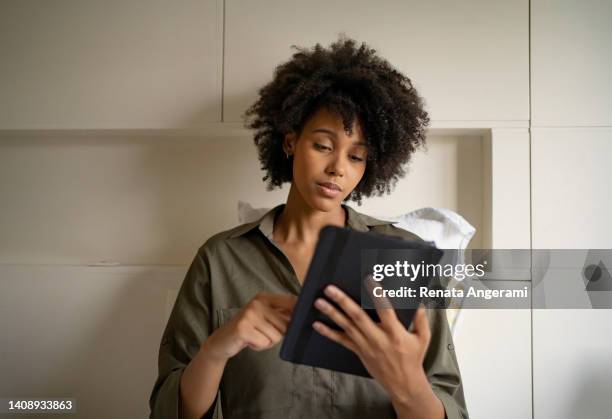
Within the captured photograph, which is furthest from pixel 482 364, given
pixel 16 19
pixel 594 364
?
pixel 16 19

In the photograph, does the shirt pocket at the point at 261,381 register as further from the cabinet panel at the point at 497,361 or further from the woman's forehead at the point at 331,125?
the cabinet panel at the point at 497,361

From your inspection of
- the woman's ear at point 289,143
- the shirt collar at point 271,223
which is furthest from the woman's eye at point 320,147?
the shirt collar at point 271,223

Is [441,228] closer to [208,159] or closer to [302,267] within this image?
[302,267]

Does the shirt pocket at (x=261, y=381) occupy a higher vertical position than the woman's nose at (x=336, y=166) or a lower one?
lower

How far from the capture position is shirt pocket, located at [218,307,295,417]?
933mm

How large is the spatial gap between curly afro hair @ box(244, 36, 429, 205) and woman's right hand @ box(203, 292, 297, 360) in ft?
1.29

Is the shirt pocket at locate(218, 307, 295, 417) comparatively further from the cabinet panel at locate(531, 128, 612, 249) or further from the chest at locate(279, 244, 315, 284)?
the cabinet panel at locate(531, 128, 612, 249)

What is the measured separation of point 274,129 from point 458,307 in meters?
0.69

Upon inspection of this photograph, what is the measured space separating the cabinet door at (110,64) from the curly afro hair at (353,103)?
0.36 meters

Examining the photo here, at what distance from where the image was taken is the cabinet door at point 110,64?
1.42 meters

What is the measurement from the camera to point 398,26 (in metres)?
1.39

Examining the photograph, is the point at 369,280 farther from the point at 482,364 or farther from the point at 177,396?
the point at 482,364

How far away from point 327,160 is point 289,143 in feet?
0.52

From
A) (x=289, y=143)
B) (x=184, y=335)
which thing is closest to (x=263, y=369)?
(x=184, y=335)
